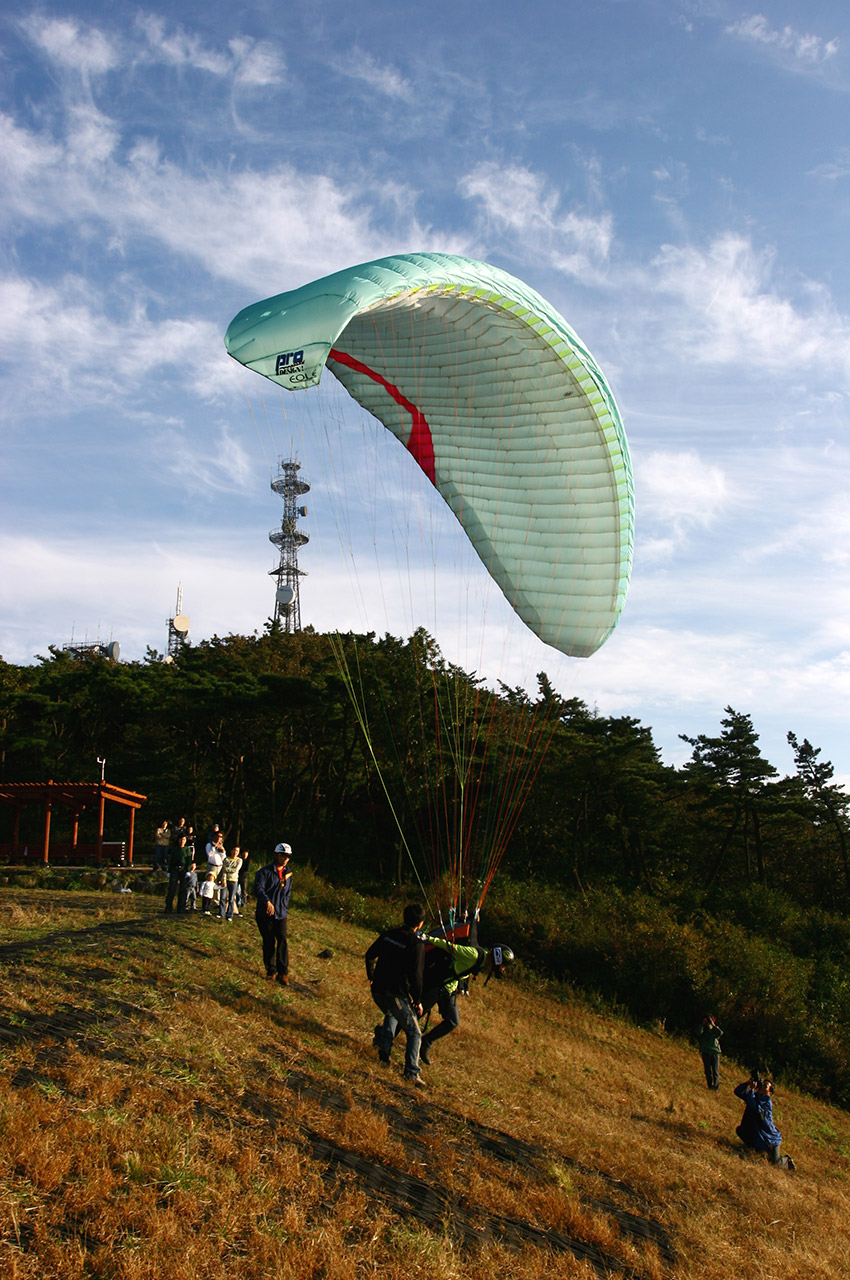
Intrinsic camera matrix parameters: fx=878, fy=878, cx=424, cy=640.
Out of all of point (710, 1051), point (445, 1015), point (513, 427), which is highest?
point (513, 427)

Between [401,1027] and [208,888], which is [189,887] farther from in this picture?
[401,1027]

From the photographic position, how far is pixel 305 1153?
457 cm

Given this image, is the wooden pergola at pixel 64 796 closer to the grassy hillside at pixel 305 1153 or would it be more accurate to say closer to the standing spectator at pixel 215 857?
the standing spectator at pixel 215 857

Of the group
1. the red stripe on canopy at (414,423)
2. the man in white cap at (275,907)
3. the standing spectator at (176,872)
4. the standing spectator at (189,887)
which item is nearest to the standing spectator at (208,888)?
the standing spectator at (189,887)

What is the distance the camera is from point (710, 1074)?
486 inches

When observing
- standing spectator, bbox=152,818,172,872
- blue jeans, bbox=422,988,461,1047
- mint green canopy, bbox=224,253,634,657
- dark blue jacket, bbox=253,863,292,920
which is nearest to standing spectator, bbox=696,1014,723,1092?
mint green canopy, bbox=224,253,634,657

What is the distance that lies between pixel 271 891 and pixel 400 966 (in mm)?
1678

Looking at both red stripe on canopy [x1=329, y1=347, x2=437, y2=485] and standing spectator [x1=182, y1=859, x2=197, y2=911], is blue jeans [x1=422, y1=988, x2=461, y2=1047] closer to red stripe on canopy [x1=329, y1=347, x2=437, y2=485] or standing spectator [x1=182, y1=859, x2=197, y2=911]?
standing spectator [x1=182, y1=859, x2=197, y2=911]

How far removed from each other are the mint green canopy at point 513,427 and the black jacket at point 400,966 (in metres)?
4.68

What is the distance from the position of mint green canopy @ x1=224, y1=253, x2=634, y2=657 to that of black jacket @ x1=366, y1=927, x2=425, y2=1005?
184 inches

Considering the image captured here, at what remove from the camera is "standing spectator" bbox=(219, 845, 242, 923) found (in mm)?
11344

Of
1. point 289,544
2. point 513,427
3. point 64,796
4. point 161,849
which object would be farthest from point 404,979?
point 289,544

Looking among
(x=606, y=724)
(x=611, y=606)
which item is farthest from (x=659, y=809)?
(x=611, y=606)

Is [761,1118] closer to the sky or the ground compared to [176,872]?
closer to the ground
